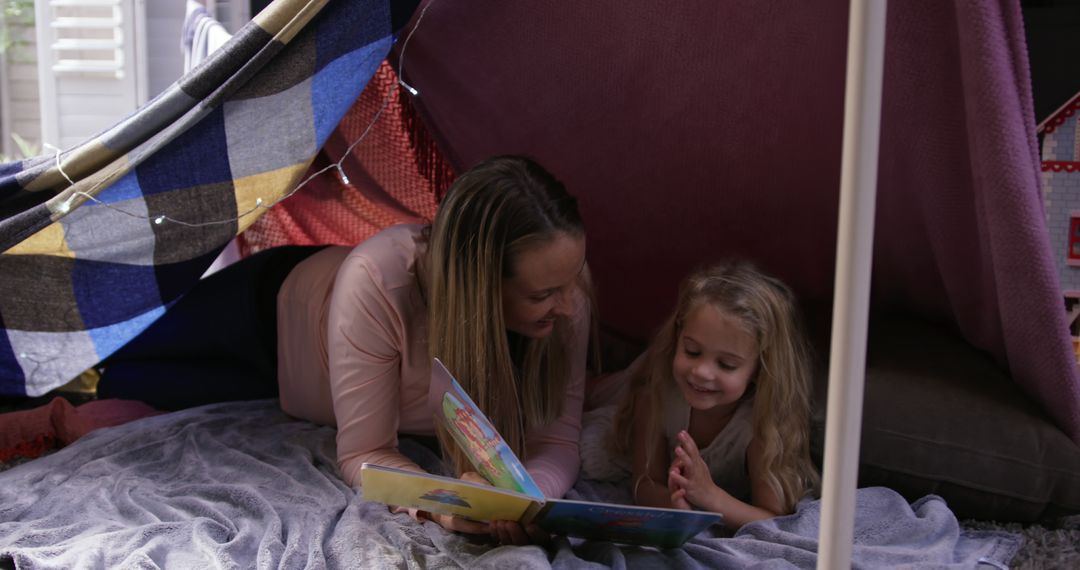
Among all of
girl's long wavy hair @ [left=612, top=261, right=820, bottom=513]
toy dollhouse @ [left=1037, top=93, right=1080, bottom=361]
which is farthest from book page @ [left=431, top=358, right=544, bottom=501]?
toy dollhouse @ [left=1037, top=93, right=1080, bottom=361]

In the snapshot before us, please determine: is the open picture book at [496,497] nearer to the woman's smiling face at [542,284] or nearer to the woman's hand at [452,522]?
the woman's hand at [452,522]

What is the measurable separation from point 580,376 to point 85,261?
0.65 m

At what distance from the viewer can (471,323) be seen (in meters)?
1.15

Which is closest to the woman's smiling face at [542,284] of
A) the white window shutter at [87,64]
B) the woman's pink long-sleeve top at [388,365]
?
the woman's pink long-sleeve top at [388,365]

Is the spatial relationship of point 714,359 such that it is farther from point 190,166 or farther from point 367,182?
point 367,182

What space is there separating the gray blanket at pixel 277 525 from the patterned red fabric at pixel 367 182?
0.53 meters

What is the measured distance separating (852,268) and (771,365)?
1.94 feet

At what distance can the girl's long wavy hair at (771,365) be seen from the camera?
1234 millimetres

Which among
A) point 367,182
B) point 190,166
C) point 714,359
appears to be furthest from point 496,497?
point 367,182

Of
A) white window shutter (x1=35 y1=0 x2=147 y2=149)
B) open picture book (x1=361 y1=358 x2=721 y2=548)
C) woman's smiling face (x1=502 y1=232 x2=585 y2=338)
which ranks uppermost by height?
white window shutter (x1=35 y1=0 x2=147 y2=149)

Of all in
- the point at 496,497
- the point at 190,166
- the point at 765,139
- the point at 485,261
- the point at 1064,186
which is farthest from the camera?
the point at 1064,186

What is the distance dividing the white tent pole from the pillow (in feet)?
2.02

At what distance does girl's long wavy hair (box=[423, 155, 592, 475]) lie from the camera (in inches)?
44.1

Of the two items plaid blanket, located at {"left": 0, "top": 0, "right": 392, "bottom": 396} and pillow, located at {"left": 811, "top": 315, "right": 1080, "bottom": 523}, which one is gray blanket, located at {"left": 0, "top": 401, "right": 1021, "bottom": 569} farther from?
plaid blanket, located at {"left": 0, "top": 0, "right": 392, "bottom": 396}
